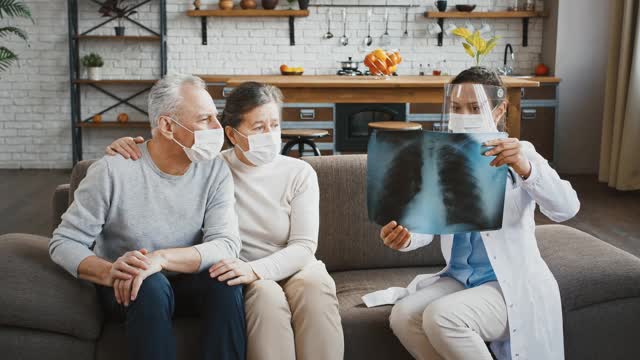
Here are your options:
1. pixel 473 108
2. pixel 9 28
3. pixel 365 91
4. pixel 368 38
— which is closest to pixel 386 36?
pixel 368 38

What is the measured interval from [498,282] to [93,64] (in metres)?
5.83

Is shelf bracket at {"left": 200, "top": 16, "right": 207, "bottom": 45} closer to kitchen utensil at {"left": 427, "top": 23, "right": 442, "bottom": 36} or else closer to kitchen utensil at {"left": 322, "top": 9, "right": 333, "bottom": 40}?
kitchen utensil at {"left": 322, "top": 9, "right": 333, "bottom": 40}

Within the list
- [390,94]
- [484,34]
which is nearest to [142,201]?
[390,94]

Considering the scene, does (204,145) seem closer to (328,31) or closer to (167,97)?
(167,97)

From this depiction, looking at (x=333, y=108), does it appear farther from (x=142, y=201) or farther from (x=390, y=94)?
(x=142, y=201)

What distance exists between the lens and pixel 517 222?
2.15 metres

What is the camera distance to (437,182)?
2043mm

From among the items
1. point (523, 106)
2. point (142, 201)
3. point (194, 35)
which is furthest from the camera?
point (194, 35)

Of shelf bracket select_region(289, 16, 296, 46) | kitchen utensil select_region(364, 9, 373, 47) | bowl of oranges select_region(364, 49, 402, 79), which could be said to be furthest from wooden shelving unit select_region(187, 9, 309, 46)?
bowl of oranges select_region(364, 49, 402, 79)

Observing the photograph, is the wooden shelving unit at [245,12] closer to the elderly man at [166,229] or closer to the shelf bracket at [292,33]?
the shelf bracket at [292,33]

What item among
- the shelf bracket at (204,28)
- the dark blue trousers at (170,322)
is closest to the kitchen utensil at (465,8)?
the shelf bracket at (204,28)

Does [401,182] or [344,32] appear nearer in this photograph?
[401,182]

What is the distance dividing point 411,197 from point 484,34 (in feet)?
18.9

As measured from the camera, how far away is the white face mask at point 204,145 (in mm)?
2270
